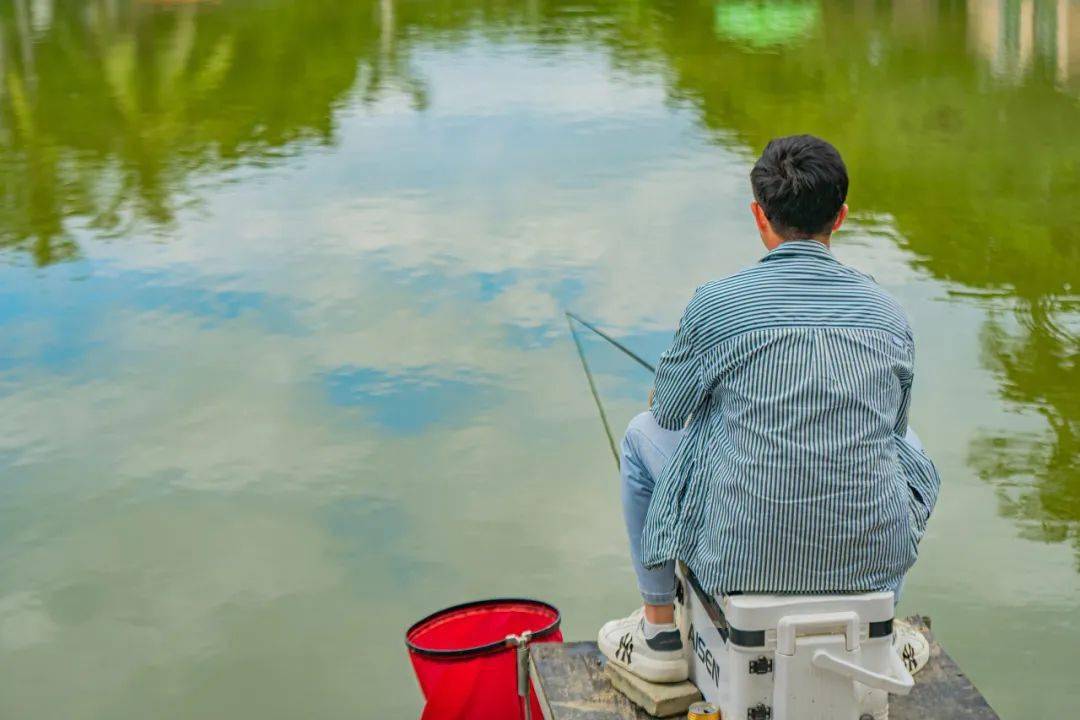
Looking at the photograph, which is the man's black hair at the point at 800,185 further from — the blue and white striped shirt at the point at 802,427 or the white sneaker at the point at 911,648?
the white sneaker at the point at 911,648

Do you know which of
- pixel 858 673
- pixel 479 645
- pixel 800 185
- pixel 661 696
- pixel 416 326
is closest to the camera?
pixel 858 673

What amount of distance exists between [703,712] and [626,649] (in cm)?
19

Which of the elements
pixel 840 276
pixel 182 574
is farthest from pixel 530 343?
pixel 840 276

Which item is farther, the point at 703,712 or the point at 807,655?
the point at 703,712

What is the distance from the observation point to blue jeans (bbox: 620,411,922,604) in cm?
208

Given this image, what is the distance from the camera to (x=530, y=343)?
13.9 ft

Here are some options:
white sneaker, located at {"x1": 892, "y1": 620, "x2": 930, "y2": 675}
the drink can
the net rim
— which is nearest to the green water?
the net rim

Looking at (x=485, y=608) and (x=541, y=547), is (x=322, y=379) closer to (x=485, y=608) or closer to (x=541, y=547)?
(x=541, y=547)

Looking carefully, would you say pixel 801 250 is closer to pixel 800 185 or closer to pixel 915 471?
pixel 800 185

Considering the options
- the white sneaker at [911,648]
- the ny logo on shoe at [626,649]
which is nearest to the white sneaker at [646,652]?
the ny logo on shoe at [626,649]

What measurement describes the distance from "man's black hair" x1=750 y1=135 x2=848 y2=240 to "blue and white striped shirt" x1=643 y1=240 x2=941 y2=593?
35 mm

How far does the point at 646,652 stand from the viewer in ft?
6.76

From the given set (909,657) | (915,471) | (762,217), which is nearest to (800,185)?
(762,217)

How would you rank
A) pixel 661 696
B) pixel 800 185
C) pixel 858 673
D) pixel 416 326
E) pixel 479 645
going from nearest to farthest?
pixel 858 673, pixel 800 185, pixel 661 696, pixel 479 645, pixel 416 326
